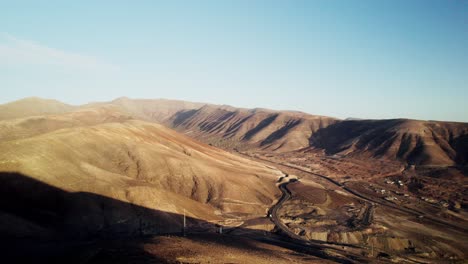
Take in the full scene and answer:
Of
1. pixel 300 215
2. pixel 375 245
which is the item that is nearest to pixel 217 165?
pixel 300 215

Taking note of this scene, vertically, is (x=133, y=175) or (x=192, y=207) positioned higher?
(x=133, y=175)

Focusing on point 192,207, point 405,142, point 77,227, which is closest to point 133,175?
point 192,207

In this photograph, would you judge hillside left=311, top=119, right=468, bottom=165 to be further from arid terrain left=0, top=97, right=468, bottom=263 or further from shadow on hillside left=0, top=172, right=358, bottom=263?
shadow on hillside left=0, top=172, right=358, bottom=263

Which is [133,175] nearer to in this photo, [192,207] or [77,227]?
[192,207]

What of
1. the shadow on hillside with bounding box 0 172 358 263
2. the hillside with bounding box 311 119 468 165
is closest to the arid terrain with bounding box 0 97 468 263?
the shadow on hillside with bounding box 0 172 358 263

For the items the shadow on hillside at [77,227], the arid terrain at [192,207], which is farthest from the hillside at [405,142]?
the shadow on hillside at [77,227]

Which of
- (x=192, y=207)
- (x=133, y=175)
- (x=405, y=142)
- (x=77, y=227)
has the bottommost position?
(x=192, y=207)
